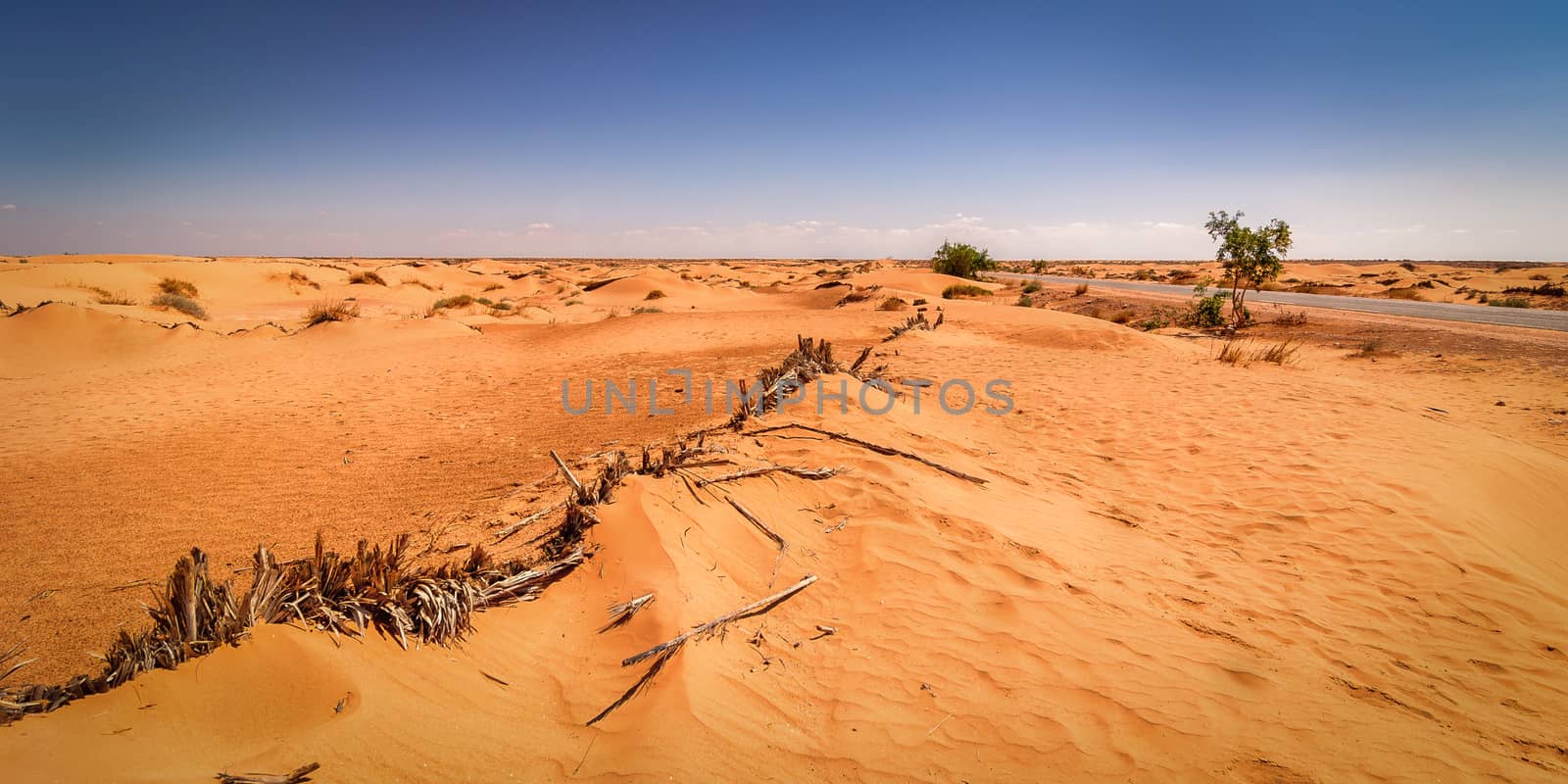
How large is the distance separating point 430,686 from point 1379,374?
56.3 ft

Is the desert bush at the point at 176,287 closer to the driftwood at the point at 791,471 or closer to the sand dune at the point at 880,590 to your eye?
the sand dune at the point at 880,590

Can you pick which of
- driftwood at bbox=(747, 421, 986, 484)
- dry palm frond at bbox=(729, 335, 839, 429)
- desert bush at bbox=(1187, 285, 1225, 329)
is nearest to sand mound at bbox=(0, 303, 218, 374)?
dry palm frond at bbox=(729, 335, 839, 429)

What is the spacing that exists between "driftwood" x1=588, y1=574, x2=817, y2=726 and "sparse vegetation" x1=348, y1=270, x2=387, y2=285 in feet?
103

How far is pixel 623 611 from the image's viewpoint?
3.10 metres

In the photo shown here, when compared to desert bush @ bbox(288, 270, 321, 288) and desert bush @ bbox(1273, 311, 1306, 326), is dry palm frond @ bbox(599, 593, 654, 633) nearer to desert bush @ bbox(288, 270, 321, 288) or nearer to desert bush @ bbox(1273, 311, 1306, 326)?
desert bush @ bbox(1273, 311, 1306, 326)

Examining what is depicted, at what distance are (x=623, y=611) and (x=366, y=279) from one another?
3229cm

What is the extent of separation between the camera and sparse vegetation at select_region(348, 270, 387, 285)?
1097 inches

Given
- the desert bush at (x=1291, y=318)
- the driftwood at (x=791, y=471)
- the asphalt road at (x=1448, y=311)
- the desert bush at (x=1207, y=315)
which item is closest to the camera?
the driftwood at (x=791, y=471)

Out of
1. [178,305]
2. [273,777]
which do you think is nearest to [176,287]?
[178,305]

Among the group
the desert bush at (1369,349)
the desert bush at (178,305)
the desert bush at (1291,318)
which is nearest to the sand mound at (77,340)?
the desert bush at (178,305)

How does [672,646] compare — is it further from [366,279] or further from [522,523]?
[366,279]

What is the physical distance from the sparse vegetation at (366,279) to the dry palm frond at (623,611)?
31092mm

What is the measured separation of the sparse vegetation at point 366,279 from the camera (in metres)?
27.9

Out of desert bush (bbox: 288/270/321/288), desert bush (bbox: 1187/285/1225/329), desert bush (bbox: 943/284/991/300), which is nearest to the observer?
desert bush (bbox: 1187/285/1225/329)
